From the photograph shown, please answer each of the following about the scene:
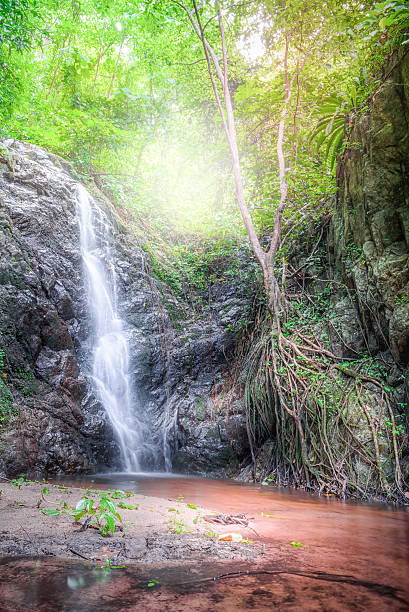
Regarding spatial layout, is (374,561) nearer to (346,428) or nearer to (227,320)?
(346,428)

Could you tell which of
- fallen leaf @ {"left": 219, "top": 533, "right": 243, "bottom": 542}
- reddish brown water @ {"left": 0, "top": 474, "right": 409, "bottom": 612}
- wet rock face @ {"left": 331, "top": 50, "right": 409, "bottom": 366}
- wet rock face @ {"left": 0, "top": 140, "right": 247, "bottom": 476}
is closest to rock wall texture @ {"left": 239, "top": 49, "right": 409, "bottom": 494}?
wet rock face @ {"left": 331, "top": 50, "right": 409, "bottom": 366}

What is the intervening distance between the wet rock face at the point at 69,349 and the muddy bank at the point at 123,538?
334cm

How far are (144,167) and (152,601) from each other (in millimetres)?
12932

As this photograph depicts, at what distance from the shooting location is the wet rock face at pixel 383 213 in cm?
481

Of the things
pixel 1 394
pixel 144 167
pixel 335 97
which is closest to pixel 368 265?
pixel 335 97

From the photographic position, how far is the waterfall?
7.03 meters

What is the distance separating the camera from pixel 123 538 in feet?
6.92

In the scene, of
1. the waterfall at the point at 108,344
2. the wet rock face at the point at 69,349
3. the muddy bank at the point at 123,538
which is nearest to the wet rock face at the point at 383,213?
the wet rock face at the point at 69,349

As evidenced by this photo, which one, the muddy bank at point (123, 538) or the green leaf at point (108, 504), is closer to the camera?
the muddy bank at point (123, 538)

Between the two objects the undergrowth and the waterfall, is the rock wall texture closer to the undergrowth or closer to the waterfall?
the undergrowth

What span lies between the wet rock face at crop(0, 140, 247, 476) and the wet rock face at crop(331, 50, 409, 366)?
2965 millimetres

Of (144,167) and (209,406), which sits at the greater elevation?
(144,167)

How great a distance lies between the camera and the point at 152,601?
1372 mm

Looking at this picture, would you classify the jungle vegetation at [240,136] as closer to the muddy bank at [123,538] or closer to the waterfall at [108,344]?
the waterfall at [108,344]
